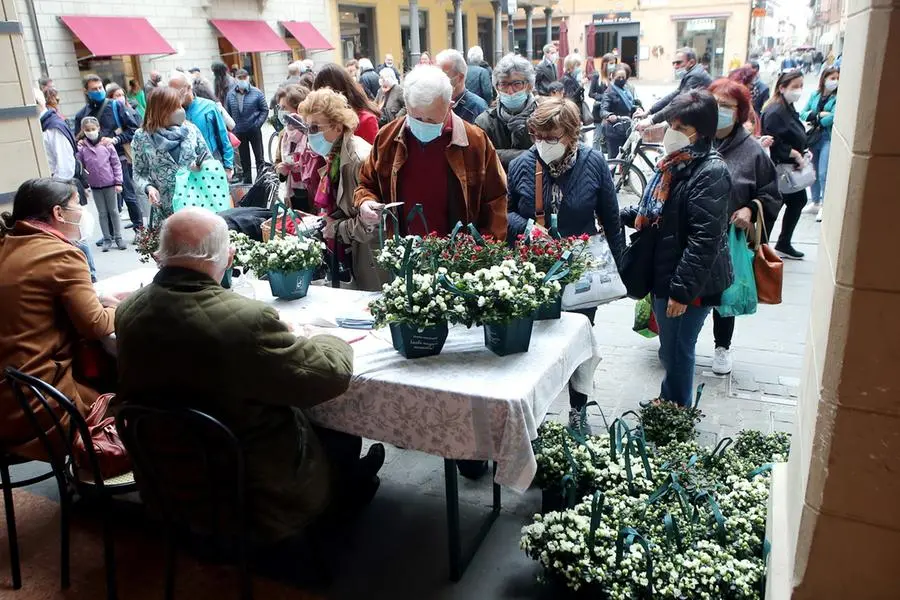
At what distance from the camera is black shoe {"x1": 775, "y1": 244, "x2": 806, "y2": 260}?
20.7 feet

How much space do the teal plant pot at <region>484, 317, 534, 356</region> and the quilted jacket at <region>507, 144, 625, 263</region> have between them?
114cm

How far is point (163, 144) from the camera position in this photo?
553 cm

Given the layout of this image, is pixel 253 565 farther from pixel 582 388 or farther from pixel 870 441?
pixel 870 441

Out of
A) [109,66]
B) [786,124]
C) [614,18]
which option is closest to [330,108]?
[786,124]

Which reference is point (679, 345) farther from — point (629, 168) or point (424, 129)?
point (629, 168)

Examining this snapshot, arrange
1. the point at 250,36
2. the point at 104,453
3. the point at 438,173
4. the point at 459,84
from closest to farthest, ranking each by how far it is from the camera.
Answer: the point at 104,453
the point at 438,173
the point at 459,84
the point at 250,36

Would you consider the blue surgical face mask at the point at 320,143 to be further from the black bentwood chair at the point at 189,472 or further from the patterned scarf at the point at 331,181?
the black bentwood chair at the point at 189,472

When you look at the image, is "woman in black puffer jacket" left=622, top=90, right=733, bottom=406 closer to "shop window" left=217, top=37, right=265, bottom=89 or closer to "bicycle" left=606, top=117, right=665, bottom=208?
"bicycle" left=606, top=117, right=665, bottom=208

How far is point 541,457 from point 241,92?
8.87 meters

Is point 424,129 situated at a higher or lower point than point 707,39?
lower

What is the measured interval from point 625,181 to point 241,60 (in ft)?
42.0

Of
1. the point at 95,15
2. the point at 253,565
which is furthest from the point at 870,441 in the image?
the point at 95,15

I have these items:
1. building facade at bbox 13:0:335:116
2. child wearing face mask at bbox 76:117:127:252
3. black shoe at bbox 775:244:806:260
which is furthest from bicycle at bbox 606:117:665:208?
building facade at bbox 13:0:335:116

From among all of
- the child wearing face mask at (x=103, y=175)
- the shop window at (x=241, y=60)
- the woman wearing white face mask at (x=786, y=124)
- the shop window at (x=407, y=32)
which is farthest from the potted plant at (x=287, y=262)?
the shop window at (x=407, y=32)
